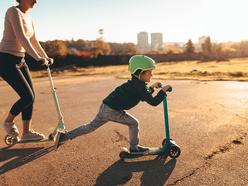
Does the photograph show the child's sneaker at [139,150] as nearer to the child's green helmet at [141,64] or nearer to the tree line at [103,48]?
the child's green helmet at [141,64]

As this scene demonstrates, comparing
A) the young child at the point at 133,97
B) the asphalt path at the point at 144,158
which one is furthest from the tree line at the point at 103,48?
the young child at the point at 133,97

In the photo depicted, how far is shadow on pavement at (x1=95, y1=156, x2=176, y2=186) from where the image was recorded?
2121 mm

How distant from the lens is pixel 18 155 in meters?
2.82

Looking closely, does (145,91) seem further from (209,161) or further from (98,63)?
(98,63)

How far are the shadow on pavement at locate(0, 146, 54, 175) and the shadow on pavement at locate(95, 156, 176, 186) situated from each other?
1.10m

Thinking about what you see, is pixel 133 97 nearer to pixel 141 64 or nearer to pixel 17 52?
pixel 141 64

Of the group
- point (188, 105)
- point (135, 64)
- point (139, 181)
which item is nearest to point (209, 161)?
point (139, 181)

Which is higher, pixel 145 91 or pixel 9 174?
pixel 145 91

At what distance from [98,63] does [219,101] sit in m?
34.1

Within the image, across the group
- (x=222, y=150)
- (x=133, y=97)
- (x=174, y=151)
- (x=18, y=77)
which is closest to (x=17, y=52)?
(x=18, y=77)

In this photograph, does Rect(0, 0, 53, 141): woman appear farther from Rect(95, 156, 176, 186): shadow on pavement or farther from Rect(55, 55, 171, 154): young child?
Rect(95, 156, 176, 186): shadow on pavement

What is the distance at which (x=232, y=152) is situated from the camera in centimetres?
264

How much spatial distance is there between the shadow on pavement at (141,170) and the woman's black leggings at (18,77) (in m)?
1.55

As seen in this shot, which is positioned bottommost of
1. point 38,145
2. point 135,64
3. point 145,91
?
point 38,145
